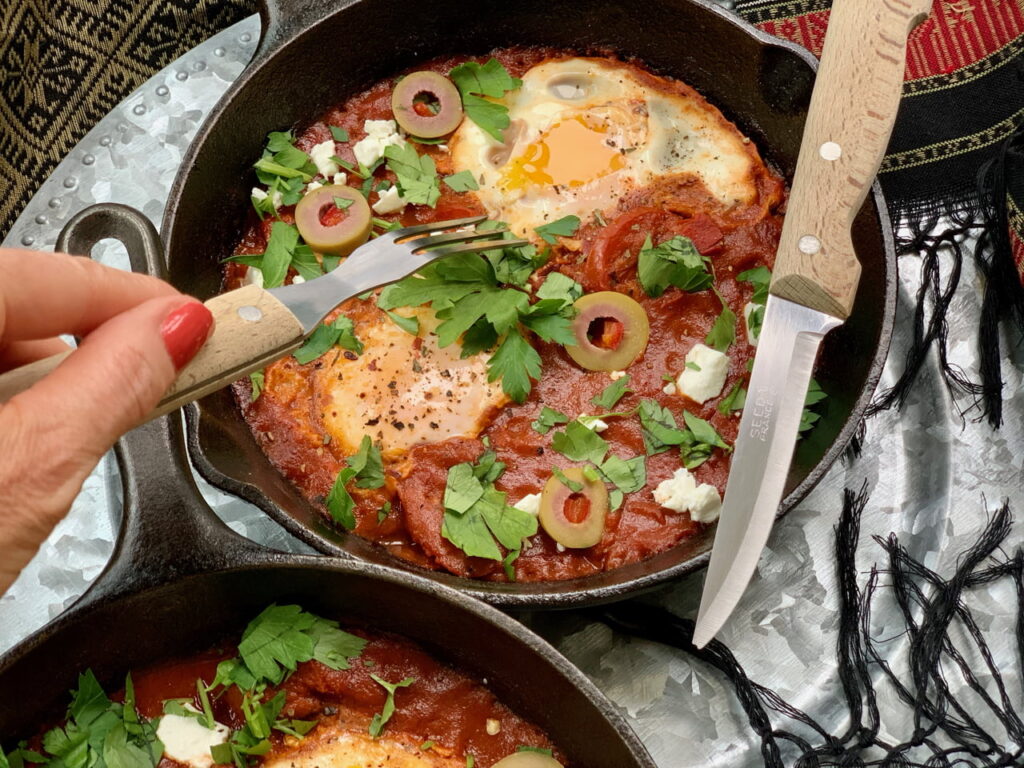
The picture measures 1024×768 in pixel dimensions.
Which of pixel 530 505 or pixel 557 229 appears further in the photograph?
pixel 557 229

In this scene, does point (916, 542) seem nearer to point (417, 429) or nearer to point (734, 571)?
point (734, 571)

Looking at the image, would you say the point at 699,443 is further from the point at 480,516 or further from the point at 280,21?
the point at 280,21

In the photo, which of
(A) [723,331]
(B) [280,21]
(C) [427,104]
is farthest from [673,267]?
(B) [280,21]

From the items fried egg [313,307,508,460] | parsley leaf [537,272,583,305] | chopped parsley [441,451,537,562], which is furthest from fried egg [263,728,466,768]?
parsley leaf [537,272,583,305]

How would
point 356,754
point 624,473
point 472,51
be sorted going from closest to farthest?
point 356,754 < point 624,473 < point 472,51

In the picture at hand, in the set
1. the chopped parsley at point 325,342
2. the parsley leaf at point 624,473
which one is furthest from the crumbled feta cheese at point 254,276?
the parsley leaf at point 624,473

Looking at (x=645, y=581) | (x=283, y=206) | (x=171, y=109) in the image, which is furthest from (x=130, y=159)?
(x=645, y=581)

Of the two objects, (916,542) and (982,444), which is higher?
(982,444)
